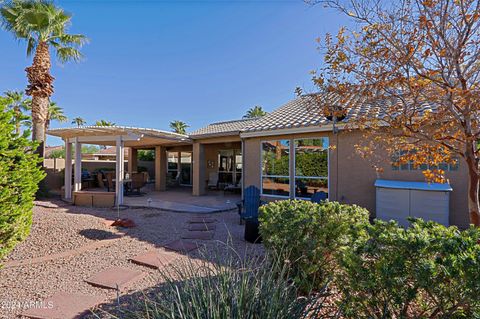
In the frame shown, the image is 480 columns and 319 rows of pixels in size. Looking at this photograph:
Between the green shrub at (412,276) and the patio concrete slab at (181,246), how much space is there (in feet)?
12.6

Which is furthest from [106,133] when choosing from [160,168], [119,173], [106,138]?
[160,168]

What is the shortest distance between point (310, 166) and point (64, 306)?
8368mm

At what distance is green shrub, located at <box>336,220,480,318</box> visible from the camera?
72.0 inches

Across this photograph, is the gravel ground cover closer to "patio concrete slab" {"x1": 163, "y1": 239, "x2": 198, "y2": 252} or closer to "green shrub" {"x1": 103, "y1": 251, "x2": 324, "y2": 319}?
"patio concrete slab" {"x1": 163, "y1": 239, "x2": 198, "y2": 252}

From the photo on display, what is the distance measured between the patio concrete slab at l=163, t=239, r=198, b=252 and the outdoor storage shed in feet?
18.7

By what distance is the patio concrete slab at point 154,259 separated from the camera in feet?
15.0

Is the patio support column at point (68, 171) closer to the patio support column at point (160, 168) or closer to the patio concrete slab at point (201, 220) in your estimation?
the patio support column at point (160, 168)

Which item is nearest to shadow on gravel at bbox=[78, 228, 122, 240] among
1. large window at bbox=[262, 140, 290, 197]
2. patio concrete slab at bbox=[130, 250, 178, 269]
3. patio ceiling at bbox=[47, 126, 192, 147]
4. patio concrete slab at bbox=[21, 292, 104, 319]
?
patio concrete slab at bbox=[130, 250, 178, 269]

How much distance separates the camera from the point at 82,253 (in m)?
5.11

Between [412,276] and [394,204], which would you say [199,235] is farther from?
[394,204]

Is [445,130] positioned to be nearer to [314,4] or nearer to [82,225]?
[314,4]

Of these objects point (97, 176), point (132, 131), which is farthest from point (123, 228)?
point (97, 176)

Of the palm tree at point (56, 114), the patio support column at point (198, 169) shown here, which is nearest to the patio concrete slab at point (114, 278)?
the patio support column at point (198, 169)

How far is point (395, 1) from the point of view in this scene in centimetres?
329
